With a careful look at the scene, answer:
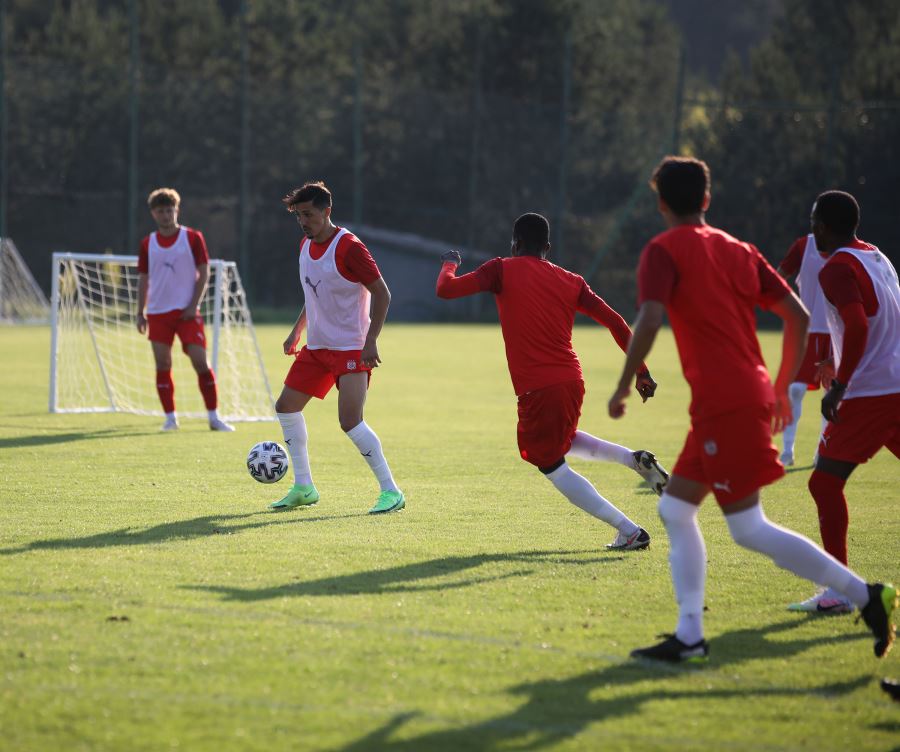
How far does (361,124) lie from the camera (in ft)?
116

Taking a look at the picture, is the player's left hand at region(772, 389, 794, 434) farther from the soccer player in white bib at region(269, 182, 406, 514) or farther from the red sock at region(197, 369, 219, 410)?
the red sock at region(197, 369, 219, 410)

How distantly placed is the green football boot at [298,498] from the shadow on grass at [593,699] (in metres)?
3.50

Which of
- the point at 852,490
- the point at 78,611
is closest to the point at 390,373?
the point at 852,490

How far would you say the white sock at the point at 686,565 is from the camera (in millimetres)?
4664

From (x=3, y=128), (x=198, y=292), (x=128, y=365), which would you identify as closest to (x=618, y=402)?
(x=198, y=292)

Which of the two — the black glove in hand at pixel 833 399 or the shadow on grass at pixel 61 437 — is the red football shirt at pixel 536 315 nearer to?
the black glove in hand at pixel 833 399

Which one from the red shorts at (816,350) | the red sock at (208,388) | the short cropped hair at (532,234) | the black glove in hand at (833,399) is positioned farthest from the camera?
the red sock at (208,388)

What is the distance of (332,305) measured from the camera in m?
7.77

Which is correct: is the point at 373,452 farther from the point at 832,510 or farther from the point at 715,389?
the point at 715,389

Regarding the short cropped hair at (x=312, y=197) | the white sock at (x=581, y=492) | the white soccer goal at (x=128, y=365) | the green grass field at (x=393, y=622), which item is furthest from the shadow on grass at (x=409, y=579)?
the white soccer goal at (x=128, y=365)

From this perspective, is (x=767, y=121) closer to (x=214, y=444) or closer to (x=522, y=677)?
(x=214, y=444)

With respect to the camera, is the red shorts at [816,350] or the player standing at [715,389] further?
the red shorts at [816,350]

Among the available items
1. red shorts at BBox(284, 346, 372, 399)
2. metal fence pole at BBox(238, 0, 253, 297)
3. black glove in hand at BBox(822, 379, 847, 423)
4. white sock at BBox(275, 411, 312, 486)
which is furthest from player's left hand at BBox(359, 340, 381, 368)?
metal fence pole at BBox(238, 0, 253, 297)

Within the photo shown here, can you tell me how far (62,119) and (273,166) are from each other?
5.58 meters
